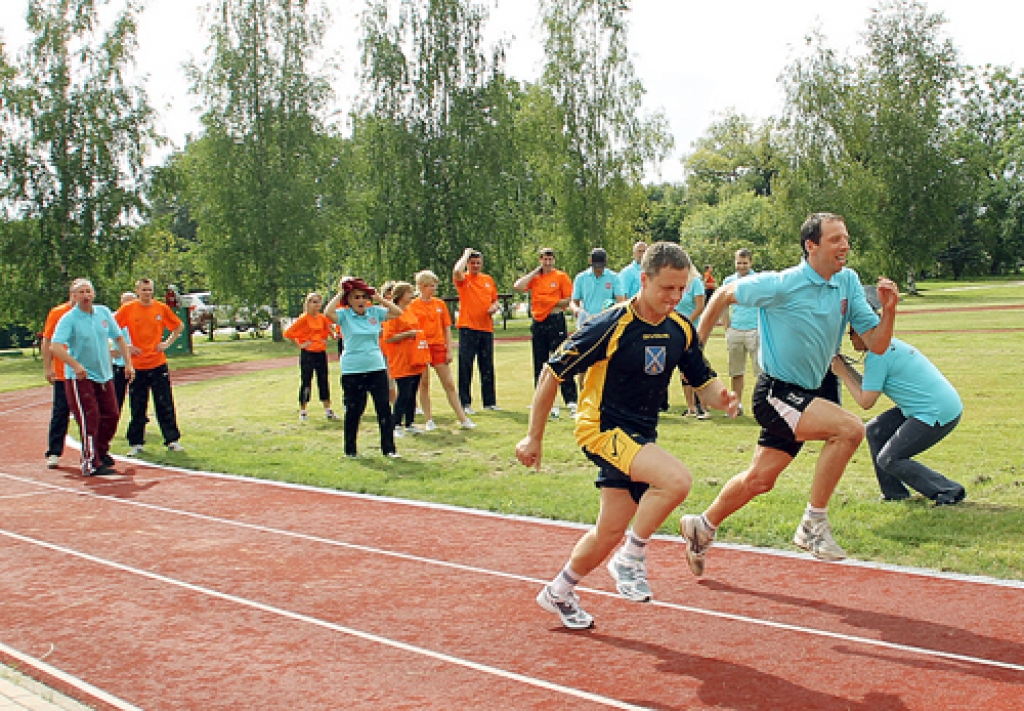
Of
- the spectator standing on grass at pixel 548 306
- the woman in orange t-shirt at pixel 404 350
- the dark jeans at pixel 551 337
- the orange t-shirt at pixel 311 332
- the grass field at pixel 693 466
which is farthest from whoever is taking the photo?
the orange t-shirt at pixel 311 332

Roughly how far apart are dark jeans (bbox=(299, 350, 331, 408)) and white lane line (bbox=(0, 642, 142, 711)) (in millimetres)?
10079

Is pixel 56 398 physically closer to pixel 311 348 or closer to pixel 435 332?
pixel 311 348

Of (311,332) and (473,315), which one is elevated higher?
(473,315)

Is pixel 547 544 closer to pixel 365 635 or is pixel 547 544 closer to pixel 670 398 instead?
pixel 365 635

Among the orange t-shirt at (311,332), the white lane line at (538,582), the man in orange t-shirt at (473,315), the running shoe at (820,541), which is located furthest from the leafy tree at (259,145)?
the running shoe at (820,541)

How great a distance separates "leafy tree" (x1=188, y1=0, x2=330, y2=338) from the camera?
42906 millimetres

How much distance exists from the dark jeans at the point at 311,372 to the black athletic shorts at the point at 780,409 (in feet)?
33.3

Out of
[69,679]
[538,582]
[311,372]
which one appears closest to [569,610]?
[538,582]

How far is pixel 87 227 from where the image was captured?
39688 millimetres

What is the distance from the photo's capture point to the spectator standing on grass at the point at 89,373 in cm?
1157

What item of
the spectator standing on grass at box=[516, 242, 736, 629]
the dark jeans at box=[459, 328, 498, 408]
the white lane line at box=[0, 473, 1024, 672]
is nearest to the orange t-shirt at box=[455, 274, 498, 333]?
the dark jeans at box=[459, 328, 498, 408]

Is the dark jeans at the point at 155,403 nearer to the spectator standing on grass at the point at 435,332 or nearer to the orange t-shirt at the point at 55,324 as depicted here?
the orange t-shirt at the point at 55,324

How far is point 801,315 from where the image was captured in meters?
6.55

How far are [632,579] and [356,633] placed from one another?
5.11 feet
